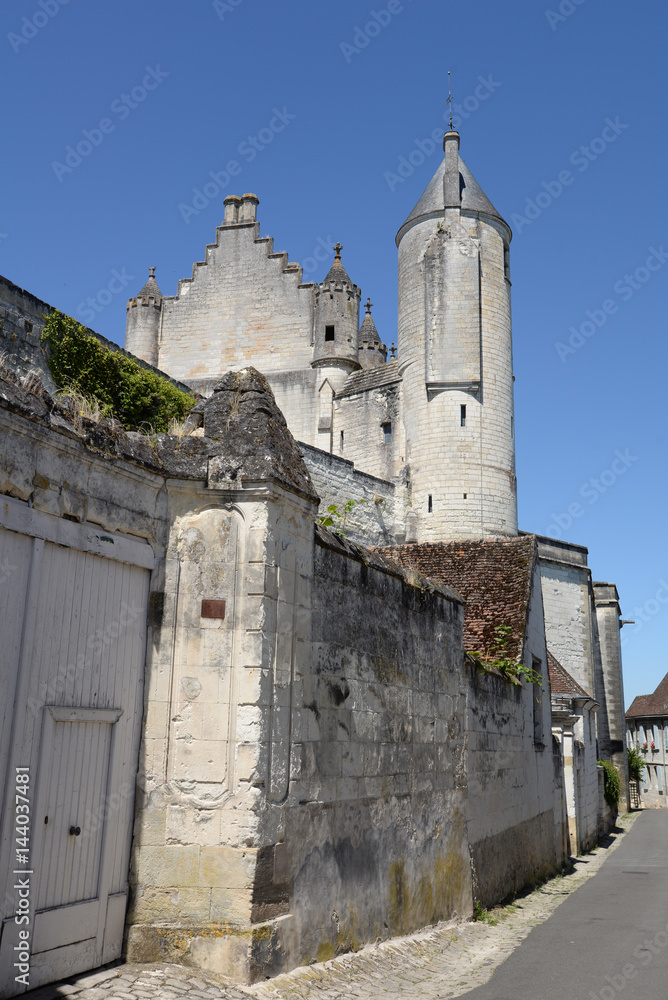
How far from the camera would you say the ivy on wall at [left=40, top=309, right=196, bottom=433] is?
49.4 ft

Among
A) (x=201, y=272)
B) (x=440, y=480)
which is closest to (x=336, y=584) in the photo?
(x=440, y=480)

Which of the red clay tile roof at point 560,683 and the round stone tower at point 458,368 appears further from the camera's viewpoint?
the round stone tower at point 458,368

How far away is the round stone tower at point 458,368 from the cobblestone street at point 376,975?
17865mm

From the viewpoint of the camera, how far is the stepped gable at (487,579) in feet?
38.1

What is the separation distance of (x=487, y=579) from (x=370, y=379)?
1809cm

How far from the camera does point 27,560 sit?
4.43 m

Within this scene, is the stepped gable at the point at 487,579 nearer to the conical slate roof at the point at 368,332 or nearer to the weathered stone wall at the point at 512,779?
the weathered stone wall at the point at 512,779

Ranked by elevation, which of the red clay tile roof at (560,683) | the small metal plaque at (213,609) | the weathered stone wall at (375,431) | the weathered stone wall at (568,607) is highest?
the weathered stone wall at (375,431)

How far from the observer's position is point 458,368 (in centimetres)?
2734

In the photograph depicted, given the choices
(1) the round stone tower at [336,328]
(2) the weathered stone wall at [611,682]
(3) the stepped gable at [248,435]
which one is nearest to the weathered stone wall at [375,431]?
(1) the round stone tower at [336,328]

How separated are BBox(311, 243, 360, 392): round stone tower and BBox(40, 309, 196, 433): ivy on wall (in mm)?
14792

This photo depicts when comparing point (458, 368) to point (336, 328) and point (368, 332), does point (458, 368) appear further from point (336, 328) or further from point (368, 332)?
point (368, 332)

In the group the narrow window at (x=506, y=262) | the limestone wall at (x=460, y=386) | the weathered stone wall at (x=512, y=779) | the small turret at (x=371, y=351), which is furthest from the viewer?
the small turret at (x=371, y=351)

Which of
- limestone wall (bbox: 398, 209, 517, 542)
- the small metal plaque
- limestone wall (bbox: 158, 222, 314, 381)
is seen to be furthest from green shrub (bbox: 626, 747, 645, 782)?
the small metal plaque
